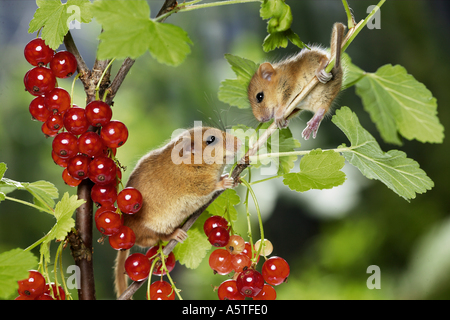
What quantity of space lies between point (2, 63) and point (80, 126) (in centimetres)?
97

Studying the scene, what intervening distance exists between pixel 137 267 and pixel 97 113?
0.96ft

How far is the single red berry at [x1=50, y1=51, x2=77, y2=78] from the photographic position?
67cm

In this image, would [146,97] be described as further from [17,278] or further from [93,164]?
[17,278]

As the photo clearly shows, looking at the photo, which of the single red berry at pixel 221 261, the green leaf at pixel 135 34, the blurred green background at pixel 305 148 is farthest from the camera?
the blurred green background at pixel 305 148

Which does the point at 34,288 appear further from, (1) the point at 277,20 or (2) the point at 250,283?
(1) the point at 277,20

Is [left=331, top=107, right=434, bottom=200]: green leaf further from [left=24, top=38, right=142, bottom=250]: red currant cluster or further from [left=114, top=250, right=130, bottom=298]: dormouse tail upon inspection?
[left=114, top=250, right=130, bottom=298]: dormouse tail

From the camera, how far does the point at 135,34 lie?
0.53 metres

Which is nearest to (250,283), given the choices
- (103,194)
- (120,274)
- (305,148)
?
(103,194)

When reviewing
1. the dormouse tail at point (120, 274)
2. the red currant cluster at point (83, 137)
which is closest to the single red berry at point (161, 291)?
the red currant cluster at point (83, 137)

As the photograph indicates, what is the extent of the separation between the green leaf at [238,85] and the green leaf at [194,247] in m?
0.33

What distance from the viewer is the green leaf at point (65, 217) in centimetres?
60

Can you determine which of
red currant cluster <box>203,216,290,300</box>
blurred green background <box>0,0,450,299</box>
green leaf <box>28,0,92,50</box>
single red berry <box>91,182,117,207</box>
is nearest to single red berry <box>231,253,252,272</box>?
red currant cluster <box>203,216,290,300</box>

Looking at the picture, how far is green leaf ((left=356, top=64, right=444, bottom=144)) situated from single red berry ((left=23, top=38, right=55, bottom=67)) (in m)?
0.67

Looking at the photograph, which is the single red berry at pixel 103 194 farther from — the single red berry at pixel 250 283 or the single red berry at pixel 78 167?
the single red berry at pixel 250 283
